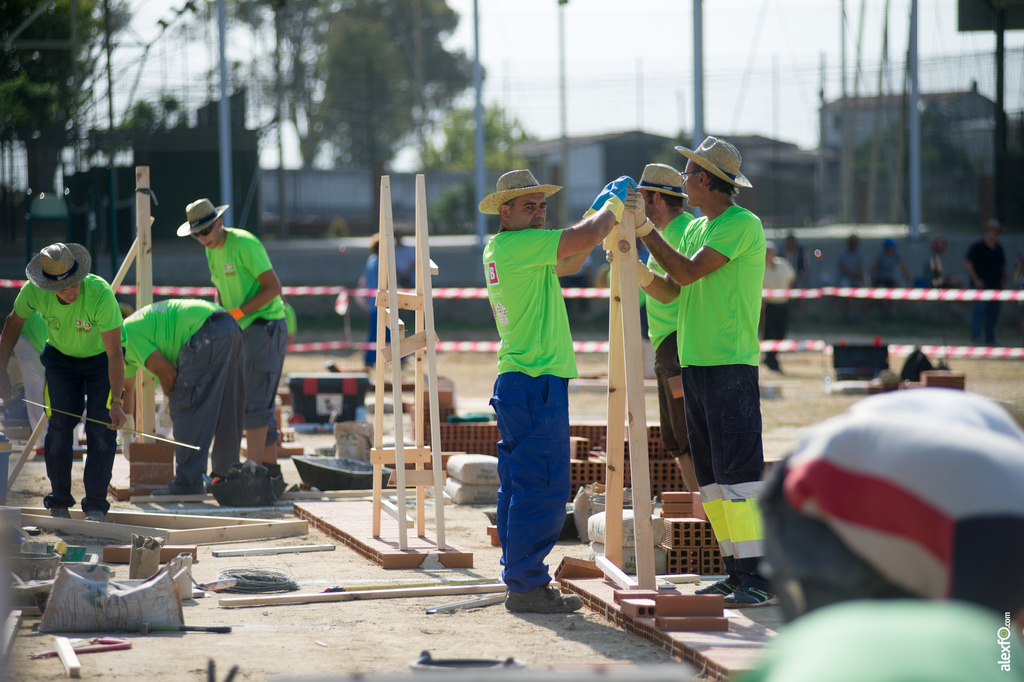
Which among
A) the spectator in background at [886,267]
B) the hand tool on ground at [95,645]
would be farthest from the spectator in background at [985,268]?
the hand tool on ground at [95,645]

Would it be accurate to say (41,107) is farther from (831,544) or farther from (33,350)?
(831,544)

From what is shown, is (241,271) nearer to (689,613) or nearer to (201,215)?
(201,215)

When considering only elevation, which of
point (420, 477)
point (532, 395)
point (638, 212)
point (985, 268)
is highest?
point (985, 268)

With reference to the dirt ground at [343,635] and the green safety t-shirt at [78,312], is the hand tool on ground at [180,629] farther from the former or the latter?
the green safety t-shirt at [78,312]

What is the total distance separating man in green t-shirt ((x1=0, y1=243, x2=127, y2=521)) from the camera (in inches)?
273

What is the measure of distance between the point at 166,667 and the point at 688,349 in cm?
268

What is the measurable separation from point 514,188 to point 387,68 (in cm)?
5536

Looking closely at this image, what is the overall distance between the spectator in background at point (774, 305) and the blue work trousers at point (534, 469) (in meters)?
10.7

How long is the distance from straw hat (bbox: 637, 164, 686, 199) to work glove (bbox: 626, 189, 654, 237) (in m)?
1.57

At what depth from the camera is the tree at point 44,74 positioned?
1953 centimetres

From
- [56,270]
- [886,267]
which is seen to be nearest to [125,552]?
[56,270]

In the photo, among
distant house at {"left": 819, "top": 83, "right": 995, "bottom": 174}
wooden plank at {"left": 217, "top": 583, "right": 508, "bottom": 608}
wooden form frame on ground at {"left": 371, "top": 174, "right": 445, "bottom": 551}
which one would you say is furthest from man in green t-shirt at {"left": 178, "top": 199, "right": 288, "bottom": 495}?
distant house at {"left": 819, "top": 83, "right": 995, "bottom": 174}

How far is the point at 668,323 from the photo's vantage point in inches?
259

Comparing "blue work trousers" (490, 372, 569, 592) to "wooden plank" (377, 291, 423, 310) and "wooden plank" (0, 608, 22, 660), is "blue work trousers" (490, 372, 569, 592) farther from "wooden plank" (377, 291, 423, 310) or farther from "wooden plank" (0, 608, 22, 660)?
"wooden plank" (0, 608, 22, 660)
